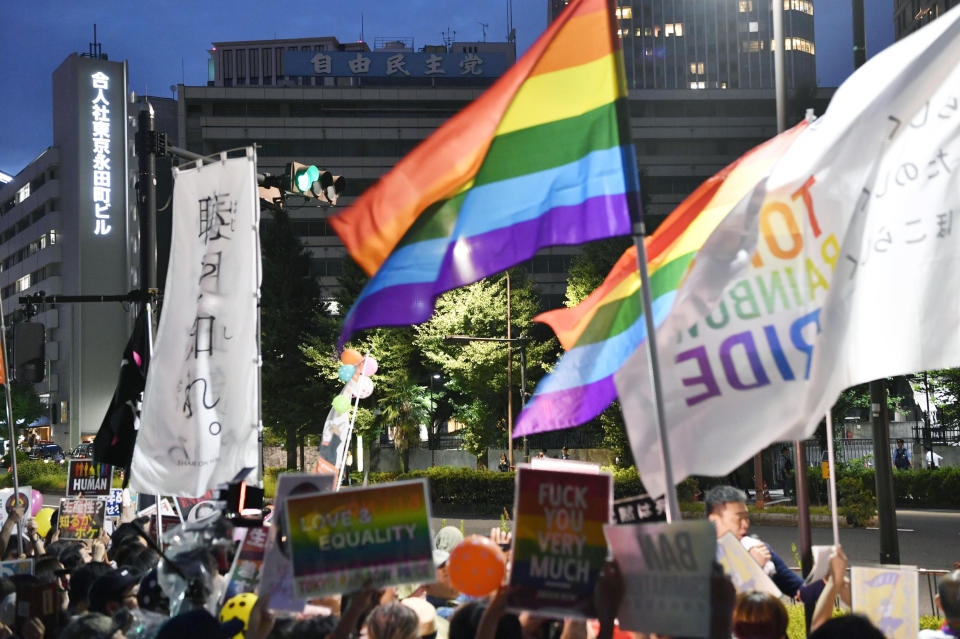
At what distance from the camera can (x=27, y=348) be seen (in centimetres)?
1288

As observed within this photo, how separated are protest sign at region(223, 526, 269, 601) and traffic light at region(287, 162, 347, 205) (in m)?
6.38

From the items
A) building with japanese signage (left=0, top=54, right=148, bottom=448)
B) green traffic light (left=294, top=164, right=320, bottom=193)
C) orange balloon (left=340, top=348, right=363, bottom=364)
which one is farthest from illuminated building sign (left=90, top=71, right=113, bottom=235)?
green traffic light (left=294, top=164, right=320, bottom=193)

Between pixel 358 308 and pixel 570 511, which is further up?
pixel 358 308

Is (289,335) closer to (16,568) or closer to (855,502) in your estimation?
(855,502)

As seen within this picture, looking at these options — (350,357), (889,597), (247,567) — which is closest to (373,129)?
(350,357)

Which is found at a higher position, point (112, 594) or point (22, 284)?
point (22, 284)

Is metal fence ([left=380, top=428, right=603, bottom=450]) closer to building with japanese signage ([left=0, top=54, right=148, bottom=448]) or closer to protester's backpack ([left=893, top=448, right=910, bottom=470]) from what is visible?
protester's backpack ([left=893, top=448, right=910, bottom=470])

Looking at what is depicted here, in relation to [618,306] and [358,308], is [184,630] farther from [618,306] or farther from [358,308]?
[618,306]

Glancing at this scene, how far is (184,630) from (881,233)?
3717 millimetres

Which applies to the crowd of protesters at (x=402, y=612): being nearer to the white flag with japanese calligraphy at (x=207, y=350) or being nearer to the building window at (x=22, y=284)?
the white flag with japanese calligraphy at (x=207, y=350)

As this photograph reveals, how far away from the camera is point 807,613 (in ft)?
25.7

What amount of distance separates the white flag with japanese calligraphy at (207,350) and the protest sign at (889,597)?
395 centimetres

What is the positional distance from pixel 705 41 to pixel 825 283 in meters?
140

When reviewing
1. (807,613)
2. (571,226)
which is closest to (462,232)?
(571,226)
